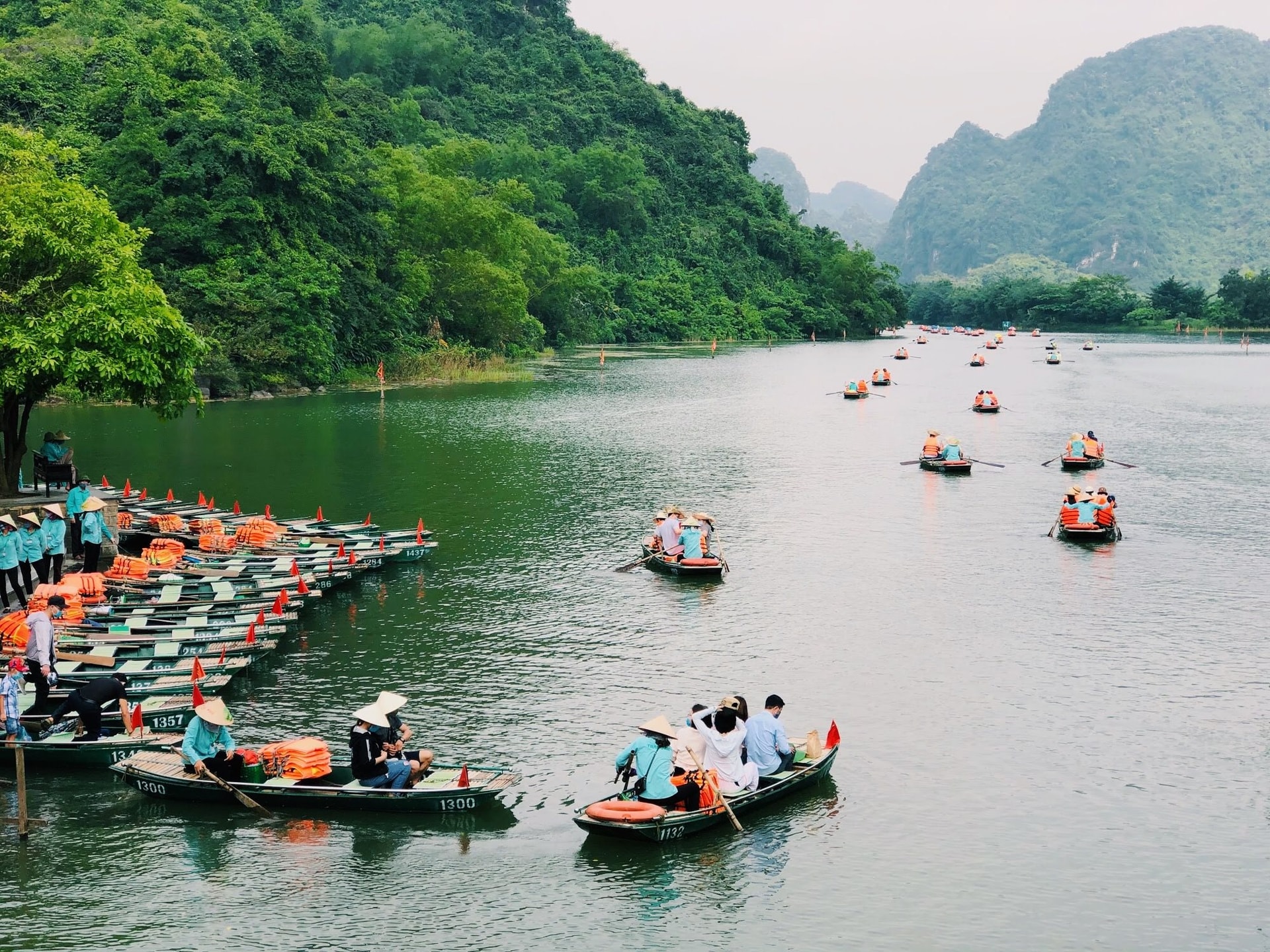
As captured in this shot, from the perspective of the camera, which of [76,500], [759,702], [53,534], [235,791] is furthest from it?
[76,500]

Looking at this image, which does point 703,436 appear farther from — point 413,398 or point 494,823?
point 494,823

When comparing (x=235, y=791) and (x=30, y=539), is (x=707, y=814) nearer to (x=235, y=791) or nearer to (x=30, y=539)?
(x=235, y=791)

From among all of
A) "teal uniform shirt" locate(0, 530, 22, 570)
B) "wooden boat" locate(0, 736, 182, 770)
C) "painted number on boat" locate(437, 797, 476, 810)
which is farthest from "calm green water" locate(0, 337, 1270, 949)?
"teal uniform shirt" locate(0, 530, 22, 570)

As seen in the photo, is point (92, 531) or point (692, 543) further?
point (692, 543)

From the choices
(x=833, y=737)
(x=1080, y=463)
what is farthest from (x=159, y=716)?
(x=1080, y=463)

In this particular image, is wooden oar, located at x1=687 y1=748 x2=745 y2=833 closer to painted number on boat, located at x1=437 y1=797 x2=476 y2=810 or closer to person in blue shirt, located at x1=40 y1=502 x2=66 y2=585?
painted number on boat, located at x1=437 y1=797 x2=476 y2=810

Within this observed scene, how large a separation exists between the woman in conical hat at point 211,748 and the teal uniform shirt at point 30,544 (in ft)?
36.4

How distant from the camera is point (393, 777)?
17.6 meters

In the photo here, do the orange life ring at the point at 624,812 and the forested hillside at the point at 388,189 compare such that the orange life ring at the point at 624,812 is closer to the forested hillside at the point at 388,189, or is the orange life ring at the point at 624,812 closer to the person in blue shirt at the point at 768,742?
the person in blue shirt at the point at 768,742

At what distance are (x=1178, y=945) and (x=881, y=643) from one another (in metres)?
11.9

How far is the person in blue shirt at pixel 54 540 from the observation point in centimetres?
2709

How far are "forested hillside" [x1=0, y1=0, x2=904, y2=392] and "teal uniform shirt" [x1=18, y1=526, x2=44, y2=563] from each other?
44444 millimetres

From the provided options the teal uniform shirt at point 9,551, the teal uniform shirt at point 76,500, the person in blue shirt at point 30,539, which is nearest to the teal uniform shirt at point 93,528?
the teal uniform shirt at point 76,500

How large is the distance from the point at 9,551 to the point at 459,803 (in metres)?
13.5
